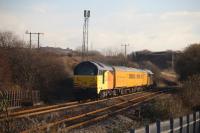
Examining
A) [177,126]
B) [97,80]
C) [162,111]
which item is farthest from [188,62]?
[177,126]

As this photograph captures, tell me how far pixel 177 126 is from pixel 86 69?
70.3 feet

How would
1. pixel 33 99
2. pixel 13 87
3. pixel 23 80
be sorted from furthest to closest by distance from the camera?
pixel 23 80, pixel 13 87, pixel 33 99

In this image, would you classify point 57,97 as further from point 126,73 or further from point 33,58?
point 126,73

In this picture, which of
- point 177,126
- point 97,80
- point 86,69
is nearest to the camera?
point 177,126

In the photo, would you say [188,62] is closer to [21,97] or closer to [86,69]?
[86,69]

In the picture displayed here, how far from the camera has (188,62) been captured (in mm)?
66812

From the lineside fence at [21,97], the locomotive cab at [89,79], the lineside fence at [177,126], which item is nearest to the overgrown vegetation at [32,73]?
the lineside fence at [21,97]

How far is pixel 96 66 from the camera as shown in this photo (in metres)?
33.4

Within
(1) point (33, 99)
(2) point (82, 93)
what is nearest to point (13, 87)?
(1) point (33, 99)

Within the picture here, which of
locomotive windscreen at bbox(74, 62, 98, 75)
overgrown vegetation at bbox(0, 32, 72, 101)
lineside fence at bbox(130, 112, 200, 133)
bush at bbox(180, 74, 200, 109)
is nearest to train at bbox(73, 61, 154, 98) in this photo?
locomotive windscreen at bbox(74, 62, 98, 75)

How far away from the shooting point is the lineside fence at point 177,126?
1054cm

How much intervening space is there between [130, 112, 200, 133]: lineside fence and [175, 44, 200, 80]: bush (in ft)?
163

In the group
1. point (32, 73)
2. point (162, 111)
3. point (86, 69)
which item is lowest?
point (162, 111)

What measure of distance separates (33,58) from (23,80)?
11.3 ft
